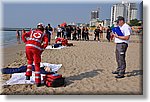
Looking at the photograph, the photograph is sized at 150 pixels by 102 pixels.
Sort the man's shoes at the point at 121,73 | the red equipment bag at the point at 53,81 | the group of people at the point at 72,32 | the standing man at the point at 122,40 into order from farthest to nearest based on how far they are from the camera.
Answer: the group of people at the point at 72,32
the man's shoes at the point at 121,73
the standing man at the point at 122,40
the red equipment bag at the point at 53,81

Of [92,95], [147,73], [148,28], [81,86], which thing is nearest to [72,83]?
[81,86]

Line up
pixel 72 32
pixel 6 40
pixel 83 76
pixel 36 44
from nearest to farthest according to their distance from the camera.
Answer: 1. pixel 36 44
2. pixel 83 76
3. pixel 72 32
4. pixel 6 40

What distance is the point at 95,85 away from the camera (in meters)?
5.18

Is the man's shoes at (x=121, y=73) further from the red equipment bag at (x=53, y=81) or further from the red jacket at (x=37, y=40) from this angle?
the red jacket at (x=37, y=40)

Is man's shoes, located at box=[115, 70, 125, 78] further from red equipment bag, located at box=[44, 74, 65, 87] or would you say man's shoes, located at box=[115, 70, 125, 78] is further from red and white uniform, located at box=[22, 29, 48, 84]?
red and white uniform, located at box=[22, 29, 48, 84]

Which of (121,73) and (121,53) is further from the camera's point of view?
(121,73)

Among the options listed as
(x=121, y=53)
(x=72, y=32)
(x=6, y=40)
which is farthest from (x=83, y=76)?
(x=6, y=40)

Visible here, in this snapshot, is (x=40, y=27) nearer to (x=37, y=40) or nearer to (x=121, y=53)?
(x=37, y=40)

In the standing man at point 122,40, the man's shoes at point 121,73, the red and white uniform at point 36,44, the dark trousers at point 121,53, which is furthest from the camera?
the man's shoes at point 121,73

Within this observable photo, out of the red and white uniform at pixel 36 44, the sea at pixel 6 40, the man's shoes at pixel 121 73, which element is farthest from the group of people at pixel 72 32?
the red and white uniform at pixel 36 44

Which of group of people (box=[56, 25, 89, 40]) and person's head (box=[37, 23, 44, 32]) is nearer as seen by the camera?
person's head (box=[37, 23, 44, 32])

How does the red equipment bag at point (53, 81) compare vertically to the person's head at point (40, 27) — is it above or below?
below

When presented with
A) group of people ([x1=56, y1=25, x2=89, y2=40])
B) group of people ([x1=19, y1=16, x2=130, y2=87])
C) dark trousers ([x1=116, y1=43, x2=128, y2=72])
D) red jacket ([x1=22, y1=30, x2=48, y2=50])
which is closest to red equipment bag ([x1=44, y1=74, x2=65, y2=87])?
group of people ([x1=19, y1=16, x2=130, y2=87])

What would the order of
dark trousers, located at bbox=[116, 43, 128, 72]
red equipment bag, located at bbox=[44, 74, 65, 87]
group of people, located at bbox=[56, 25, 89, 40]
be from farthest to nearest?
group of people, located at bbox=[56, 25, 89, 40] < dark trousers, located at bbox=[116, 43, 128, 72] < red equipment bag, located at bbox=[44, 74, 65, 87]
